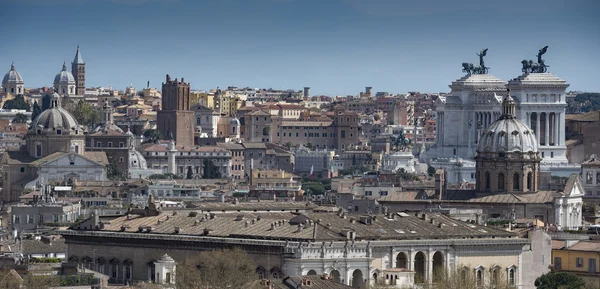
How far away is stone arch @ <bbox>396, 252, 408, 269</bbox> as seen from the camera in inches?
2879

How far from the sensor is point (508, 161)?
10994 cm

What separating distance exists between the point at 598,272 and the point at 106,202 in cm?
5130

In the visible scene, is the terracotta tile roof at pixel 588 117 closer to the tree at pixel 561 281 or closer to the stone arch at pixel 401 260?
the stone arch at pixel 401 260

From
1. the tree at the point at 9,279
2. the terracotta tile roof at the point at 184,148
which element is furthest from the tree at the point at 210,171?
the tree at the point at 9,279

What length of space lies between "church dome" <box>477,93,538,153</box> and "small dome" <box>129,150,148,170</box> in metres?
58.7

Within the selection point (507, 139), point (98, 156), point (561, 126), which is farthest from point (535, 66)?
point (507, 139)

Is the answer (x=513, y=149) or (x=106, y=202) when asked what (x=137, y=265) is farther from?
(x=106, y=202)

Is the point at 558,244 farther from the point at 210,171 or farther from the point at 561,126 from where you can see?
the point at 210,171

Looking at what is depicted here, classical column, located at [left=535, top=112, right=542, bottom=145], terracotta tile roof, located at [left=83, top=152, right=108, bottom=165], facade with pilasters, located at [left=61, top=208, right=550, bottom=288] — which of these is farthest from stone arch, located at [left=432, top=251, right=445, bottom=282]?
terracotta tile roof, located at [left=83, top=152, right=108, bottom=165]

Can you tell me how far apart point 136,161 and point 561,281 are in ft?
340

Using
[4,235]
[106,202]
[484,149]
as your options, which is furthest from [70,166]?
[4,235]

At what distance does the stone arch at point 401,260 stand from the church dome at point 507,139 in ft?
123

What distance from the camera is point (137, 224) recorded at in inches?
3100

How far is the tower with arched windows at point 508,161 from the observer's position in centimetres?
10950
